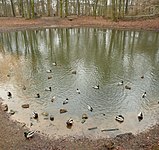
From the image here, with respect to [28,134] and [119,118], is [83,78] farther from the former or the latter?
[28,134]

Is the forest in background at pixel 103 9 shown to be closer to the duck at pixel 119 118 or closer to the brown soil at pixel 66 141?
the duck at pixel 119 118

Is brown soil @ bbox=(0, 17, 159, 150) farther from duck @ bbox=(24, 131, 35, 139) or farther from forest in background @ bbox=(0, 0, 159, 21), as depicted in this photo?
forest in background @ bbox=(0, 0, 159, 21)

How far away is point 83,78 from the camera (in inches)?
796

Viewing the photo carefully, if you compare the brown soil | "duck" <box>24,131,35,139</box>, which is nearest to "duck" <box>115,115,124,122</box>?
the brown soil

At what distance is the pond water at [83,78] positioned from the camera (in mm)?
14375

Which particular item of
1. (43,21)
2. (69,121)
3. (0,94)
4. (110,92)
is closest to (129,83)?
(110,92)

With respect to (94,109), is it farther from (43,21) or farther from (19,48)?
(43,21)

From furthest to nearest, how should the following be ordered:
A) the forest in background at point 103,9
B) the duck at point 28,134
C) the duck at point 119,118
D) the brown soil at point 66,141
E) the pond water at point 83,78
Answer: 1. the forest in background at point 103,9
2. the pond water at point 83,78
3. the duck at point 119,118
4. the duck at point 28,134
5. the brown soil at point 66,141

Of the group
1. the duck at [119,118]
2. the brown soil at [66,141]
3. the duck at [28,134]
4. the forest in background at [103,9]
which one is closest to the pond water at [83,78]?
the duck at [119,118]

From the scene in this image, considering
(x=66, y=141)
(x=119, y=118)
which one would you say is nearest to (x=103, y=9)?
(x=119, y=118)

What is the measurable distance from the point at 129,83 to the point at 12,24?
26837 millimetres

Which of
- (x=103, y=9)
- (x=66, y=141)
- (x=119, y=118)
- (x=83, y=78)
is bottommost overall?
(x=66, y=141)

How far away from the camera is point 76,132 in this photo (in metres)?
13.3

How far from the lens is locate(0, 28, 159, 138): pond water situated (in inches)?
566
